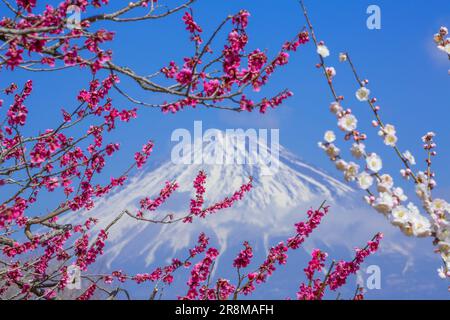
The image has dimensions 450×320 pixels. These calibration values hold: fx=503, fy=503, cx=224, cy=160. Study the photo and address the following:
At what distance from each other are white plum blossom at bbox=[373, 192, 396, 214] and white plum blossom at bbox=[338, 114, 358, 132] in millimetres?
539

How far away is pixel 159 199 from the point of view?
898 cm

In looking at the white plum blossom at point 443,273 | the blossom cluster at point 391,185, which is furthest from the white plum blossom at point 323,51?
the white plum blossom at point 443,273

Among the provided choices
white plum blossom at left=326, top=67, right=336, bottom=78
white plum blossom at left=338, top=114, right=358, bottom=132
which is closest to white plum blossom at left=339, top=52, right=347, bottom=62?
white plum blossom at left=326, top=67, right=336, bottom=78

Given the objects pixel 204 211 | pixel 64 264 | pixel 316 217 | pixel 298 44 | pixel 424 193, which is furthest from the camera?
pixel 204 211

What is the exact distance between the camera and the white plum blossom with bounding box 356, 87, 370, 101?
3967mm

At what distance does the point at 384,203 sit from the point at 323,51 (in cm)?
124

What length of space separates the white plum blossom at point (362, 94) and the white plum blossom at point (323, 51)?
0.41m

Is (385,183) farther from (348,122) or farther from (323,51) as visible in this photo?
(323,51)

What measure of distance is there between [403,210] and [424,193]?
10.3 inches

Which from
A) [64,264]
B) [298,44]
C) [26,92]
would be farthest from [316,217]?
[26,92]

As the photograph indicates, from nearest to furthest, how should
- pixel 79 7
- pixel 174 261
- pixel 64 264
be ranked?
pixel 79 7 → pixel 64 264 → pixel 174 261
